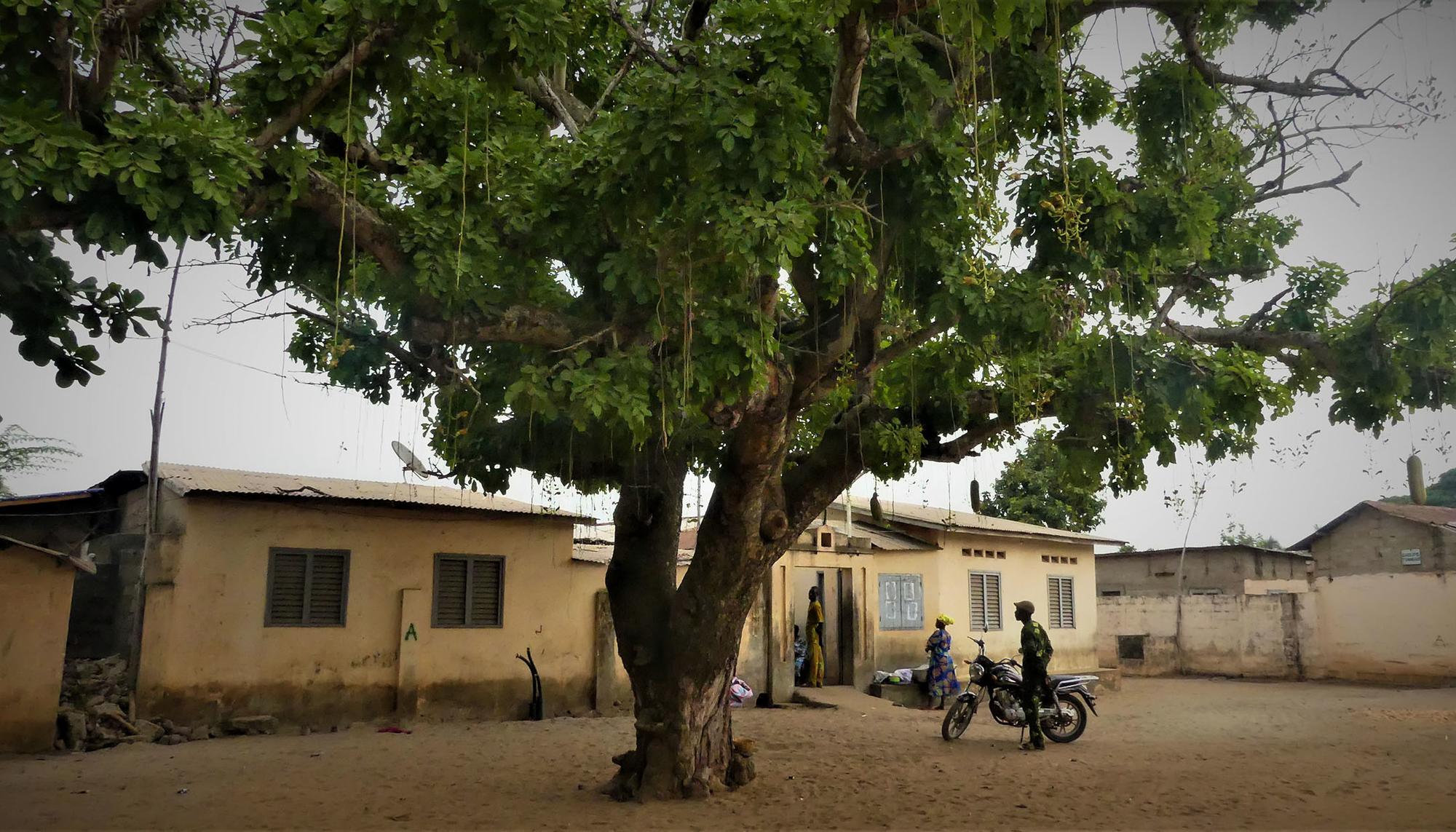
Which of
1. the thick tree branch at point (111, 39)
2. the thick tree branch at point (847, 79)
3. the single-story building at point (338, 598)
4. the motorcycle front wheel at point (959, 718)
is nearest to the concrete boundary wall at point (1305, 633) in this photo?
the motorcycle front wheel at point (959, 718)

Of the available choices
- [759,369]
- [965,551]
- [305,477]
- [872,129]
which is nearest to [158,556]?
[305,477]

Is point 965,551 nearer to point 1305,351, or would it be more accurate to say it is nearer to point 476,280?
point 1305,351

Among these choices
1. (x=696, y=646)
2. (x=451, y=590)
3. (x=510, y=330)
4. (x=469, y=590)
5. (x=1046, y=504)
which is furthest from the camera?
(x=1046, y=504)

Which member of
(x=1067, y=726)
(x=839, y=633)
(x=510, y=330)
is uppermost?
(x=510, y=330)

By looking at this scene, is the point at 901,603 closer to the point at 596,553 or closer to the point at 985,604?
the point at 985,604

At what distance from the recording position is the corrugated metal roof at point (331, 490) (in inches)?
513

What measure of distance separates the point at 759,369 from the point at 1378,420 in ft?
20.4

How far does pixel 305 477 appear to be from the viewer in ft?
50.3

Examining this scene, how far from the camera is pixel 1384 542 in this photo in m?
25.8

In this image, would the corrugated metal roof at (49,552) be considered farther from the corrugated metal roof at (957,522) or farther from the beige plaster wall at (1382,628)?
the beige plaster wall at (1382,628)

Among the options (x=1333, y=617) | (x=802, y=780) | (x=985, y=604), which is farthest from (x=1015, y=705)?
(x=1333, y=617)

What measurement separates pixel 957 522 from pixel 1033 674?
8539mm

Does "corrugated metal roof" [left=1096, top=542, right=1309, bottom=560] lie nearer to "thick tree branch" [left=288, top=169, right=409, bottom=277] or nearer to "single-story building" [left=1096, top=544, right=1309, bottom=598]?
"single-story building" [left=1096, top=544, right=1309, bottom=598]

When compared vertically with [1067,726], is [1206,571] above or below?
above
